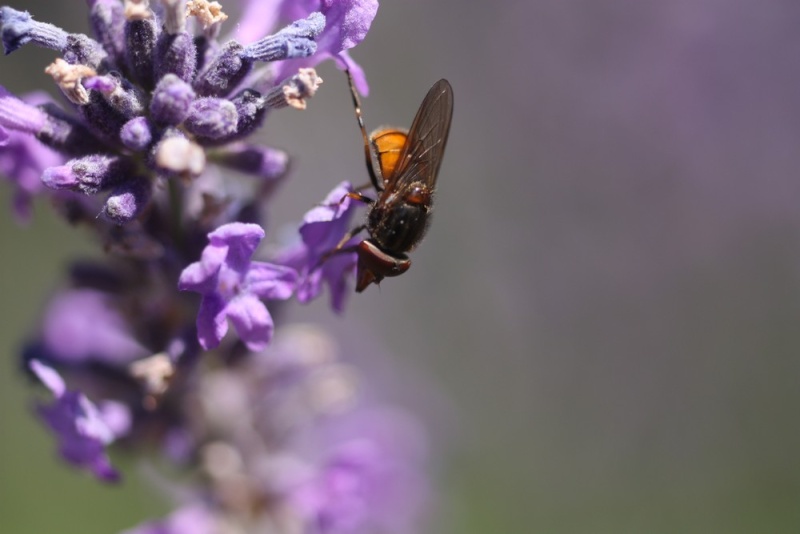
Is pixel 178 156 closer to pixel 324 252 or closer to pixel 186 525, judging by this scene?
pixel 324 252

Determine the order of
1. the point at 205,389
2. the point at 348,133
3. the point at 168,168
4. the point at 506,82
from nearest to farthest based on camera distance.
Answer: the point at 168,168
the point at 205,389
the point at 506,82
the point at 348,133

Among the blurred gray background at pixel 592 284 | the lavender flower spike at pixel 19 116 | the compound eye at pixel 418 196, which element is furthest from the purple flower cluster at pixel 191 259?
the blurred gray background at pixel 592 284

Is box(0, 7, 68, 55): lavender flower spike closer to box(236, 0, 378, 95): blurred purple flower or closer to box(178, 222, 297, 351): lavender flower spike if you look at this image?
box(236, 0, 378, 95): blurred purple flower

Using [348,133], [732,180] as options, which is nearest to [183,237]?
[732,180]

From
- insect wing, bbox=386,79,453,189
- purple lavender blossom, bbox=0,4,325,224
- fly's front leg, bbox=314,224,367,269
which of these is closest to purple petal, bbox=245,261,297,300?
fly's front leg, bbox=314,224,367,269

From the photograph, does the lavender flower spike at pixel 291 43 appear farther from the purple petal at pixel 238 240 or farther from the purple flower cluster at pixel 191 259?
the purple petal at pixel 238 240

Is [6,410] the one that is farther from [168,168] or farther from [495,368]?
[168,168]

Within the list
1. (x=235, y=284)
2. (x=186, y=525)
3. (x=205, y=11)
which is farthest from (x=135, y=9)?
(x=186, y=525)
